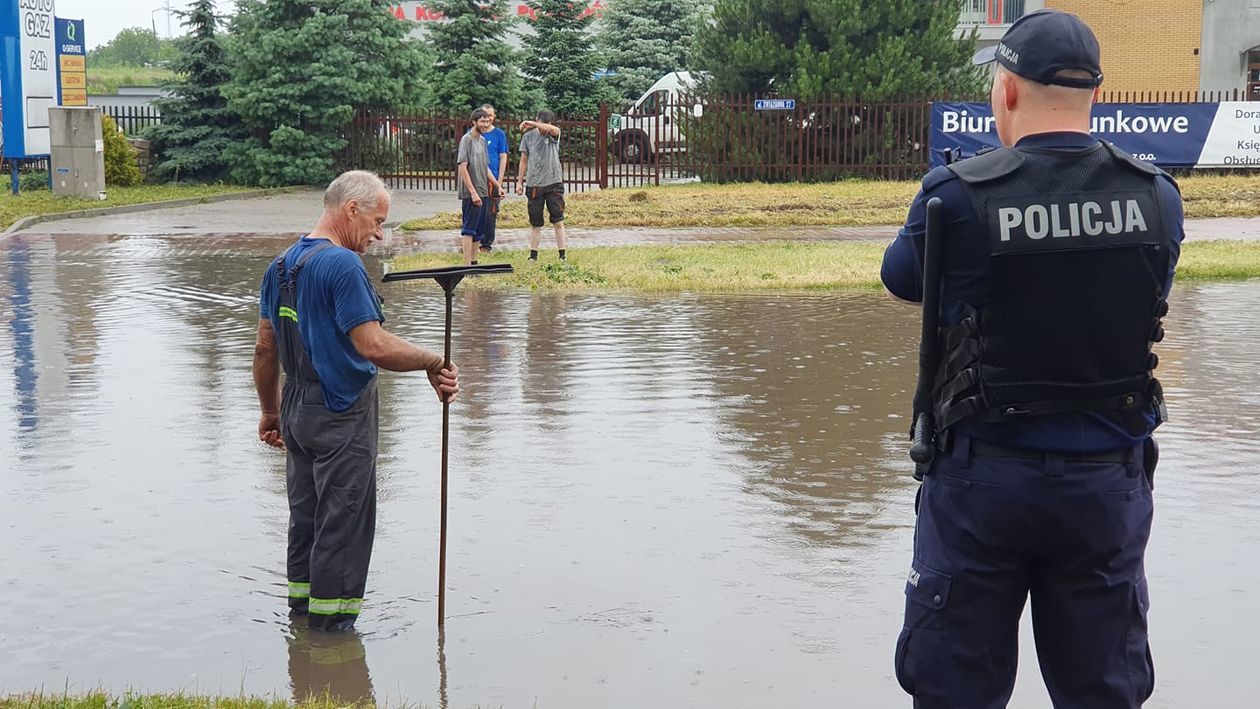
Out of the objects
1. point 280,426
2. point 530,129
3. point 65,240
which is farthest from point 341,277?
point 65,240

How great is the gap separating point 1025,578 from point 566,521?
3593 mm

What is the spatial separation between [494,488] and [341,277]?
2397mm

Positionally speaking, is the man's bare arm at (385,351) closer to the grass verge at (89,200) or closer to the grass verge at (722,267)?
the grass verge at (722,267)

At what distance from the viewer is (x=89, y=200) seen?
25531 mm

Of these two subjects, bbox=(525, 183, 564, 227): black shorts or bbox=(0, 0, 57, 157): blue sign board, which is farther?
bbox=(0, 0, 57, 157): blue sign board

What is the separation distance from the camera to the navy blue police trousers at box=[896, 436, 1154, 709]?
11.3ft

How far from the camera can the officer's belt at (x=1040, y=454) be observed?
3.47 m

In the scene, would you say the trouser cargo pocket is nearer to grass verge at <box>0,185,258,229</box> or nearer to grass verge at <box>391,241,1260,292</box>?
grass verge at <box>391,241,1260,292</box>

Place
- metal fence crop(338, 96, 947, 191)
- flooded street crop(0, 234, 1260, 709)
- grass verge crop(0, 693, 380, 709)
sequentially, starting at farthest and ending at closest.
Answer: metal fence crop(338, 96, 947, 191) < flooded street crop(0, 234, 1260, 709) < grass verge crop(0, 693, 380, 709)

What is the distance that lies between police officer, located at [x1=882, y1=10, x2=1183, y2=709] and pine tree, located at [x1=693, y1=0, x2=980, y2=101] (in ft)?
81.8

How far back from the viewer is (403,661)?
5.27m

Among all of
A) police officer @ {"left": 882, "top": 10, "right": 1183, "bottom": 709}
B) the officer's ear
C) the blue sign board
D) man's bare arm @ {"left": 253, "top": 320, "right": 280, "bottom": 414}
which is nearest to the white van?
the blue sign board

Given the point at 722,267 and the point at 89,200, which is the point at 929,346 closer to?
the point at 722,267

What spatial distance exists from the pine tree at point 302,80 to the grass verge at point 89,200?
1.01 meters
